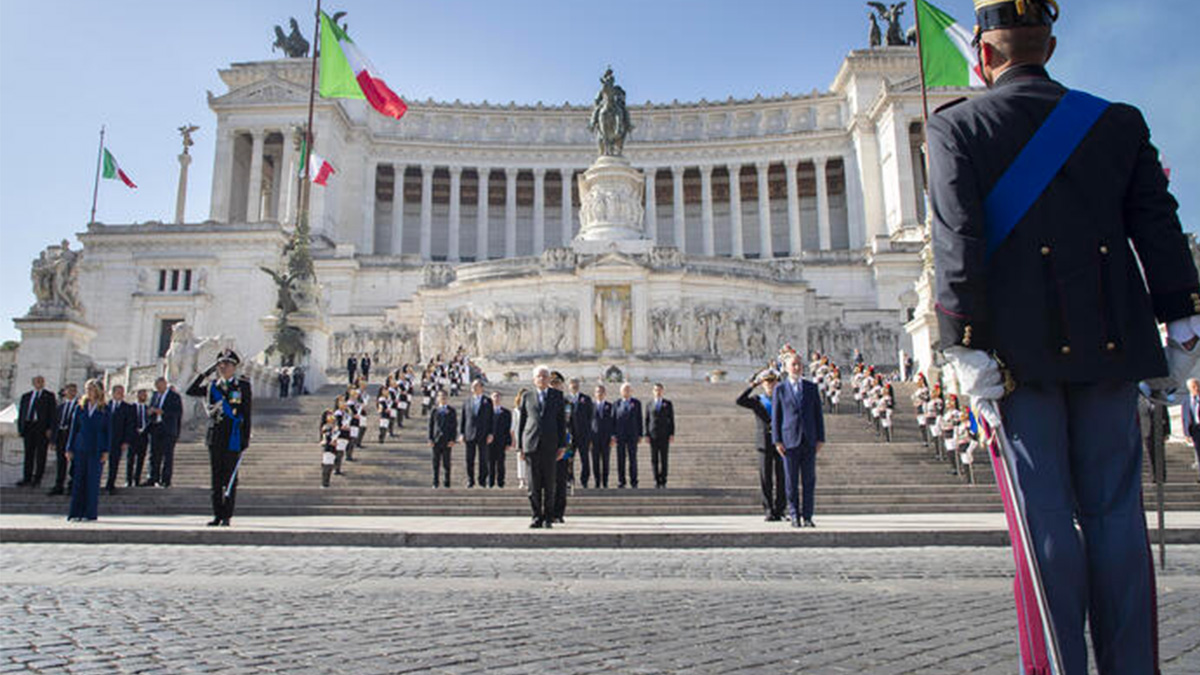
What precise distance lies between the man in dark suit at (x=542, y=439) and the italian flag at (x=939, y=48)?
16.8 metres

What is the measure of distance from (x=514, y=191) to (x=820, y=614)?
69287mm

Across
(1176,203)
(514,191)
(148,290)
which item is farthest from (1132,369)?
(514,191)

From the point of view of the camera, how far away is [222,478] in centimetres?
1151

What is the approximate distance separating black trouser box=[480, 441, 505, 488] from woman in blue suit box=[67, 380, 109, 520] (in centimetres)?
631

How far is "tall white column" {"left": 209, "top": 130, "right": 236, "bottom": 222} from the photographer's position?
6488cm

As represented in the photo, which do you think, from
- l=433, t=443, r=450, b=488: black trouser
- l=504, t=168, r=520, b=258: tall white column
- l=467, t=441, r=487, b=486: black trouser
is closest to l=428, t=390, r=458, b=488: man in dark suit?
l=433, t=443, r=450, b=488: black trouser

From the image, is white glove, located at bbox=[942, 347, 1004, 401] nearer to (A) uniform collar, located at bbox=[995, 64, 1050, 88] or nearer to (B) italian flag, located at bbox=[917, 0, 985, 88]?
(A) uniform collar, located at bbox=[995, 64, 1050, 88]

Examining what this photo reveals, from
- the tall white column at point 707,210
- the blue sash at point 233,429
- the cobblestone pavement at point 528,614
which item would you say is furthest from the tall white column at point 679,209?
the cobblestone pavement at point 528,614

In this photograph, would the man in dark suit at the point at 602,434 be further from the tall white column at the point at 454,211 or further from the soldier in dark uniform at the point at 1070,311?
the tall white column at the point at 454,211

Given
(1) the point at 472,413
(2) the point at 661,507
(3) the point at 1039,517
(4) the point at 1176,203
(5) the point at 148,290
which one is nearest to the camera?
(3) the point at 1039,517

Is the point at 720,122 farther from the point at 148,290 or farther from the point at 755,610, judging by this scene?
the point at 755,610

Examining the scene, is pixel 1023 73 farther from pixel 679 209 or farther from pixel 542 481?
pixel 679 209

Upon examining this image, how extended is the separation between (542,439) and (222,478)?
13.8ft

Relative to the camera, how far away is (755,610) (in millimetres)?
5734
